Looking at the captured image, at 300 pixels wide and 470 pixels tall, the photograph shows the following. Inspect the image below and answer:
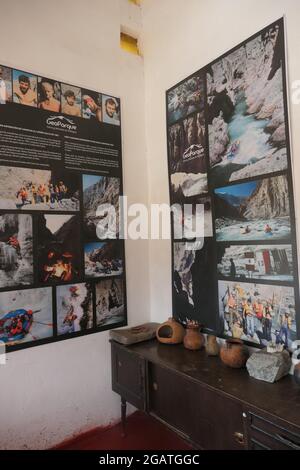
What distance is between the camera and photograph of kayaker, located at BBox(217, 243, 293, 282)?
66.5 inches

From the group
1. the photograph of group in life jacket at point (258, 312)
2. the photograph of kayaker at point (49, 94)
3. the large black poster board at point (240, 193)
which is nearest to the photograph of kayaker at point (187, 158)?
the large black poster board at point (240, 193)

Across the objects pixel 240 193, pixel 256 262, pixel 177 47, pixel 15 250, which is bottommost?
pixel 256 262

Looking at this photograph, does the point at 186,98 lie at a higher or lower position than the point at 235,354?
higher

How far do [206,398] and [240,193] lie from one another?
1.20 meters

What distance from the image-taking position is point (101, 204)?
2387 mm

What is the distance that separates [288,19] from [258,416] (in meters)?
2.04

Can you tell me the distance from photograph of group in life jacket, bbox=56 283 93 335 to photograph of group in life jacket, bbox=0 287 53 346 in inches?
2.9

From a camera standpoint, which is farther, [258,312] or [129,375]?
[129,375]

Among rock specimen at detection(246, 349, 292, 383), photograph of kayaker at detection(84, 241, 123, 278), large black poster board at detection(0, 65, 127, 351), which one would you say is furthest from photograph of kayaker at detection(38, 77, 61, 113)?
rock specimen at detection(246, 349, 292, 383)

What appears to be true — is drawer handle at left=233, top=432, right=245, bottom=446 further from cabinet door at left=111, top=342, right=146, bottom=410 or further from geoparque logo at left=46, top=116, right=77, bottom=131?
geoparque logo at left=46, top=116, right=77, bottom=131

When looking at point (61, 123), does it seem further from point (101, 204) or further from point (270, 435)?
point (270, 435)

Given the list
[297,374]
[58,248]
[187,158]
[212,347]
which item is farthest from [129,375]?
[187,158]

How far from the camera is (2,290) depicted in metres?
1.94

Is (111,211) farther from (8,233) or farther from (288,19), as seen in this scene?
(288,19)
